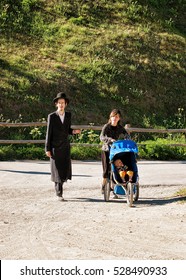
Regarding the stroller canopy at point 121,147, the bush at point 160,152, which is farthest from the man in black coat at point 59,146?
the bush at point 160,152

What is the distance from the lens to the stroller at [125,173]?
13.7 m

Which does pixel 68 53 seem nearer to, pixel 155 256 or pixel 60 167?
pixel 60 167

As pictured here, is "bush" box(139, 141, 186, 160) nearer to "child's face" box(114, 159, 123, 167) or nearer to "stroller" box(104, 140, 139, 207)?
"stroller" box(104, 140, 139, 207)

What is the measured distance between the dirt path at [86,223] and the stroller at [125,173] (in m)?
0.24

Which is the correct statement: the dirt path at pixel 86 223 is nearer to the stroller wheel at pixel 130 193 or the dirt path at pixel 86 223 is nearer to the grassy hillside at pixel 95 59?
the stroller wheel at pixel 130 193

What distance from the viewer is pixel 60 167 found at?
48.1 ft

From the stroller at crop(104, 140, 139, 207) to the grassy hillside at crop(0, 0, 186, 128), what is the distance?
15.5m

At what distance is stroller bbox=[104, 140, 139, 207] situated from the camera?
1371cm

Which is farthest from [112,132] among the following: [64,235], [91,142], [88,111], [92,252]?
[88,111]

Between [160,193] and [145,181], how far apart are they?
6.53 ft

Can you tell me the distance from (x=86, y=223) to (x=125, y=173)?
221 cm

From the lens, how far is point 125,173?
1388cm

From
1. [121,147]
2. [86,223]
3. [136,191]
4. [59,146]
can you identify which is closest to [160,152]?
[59,146]

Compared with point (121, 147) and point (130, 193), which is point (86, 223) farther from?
point (121, 147)
